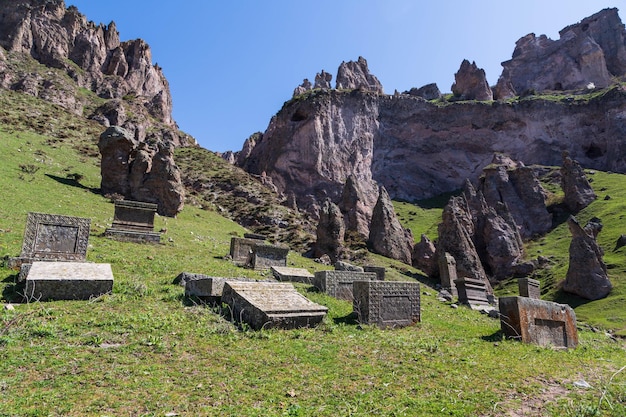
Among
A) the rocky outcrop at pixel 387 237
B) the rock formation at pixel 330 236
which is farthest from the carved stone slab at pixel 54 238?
the rocky outcrop at pixel 387 237

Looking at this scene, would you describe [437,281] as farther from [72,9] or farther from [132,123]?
[72,9]

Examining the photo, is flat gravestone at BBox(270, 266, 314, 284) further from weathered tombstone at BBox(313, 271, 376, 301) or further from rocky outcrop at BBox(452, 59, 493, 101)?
rocky outcrop at BBox(452, 59, 493, 101)

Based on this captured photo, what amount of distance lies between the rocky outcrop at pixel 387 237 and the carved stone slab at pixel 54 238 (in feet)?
131

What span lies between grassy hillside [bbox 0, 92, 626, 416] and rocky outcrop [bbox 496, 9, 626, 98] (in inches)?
5011

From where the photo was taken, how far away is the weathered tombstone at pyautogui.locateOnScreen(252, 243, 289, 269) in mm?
20297

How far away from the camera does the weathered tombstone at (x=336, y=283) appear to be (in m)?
15.1

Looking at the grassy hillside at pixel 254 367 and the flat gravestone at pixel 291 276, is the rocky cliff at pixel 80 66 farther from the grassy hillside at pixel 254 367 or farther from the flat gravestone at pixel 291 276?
the grassy hillside at pixel 254 367

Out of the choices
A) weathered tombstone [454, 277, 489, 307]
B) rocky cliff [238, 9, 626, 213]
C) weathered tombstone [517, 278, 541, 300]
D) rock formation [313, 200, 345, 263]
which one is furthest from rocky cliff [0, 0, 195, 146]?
weathered tombstone [517, 278, 541, 300]

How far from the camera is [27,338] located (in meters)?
6.55

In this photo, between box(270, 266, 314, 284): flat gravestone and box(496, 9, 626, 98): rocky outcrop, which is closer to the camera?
box(270, 266, 314, 284): flat gravestone

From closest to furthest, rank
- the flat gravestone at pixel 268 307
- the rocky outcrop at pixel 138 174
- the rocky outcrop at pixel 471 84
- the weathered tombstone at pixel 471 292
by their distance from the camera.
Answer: the flat gravestone at pixel 268 307 → the weathered tombstone at pixel 471 292 → the rocky outcrop at pixel 138 174 → the rocky outcrop at pixel 471 84

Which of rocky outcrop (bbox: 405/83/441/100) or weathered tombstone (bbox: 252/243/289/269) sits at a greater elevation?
rocky outcrop (bbox: 405/83/441/100)

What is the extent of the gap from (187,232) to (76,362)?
75.6ft

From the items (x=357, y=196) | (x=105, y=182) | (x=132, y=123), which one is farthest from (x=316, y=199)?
(x=105, y=182)
